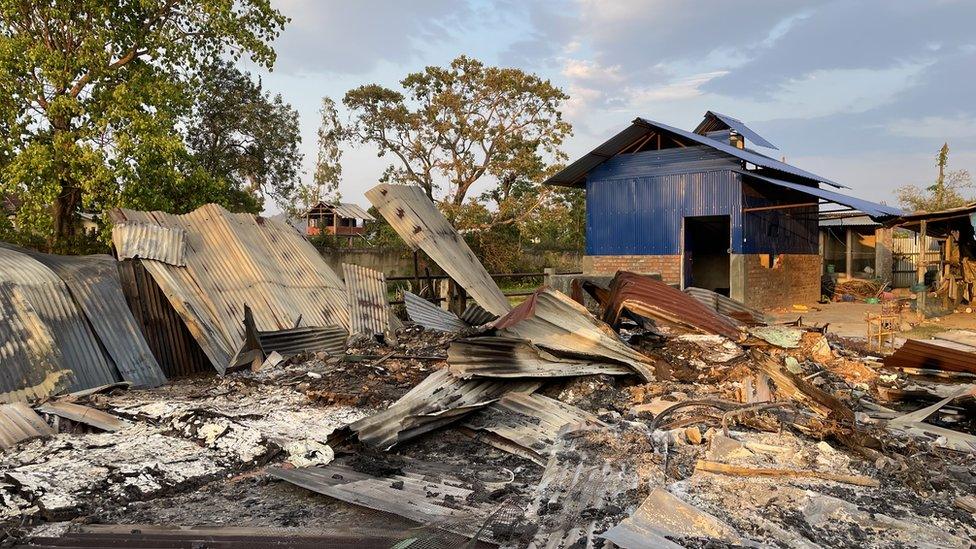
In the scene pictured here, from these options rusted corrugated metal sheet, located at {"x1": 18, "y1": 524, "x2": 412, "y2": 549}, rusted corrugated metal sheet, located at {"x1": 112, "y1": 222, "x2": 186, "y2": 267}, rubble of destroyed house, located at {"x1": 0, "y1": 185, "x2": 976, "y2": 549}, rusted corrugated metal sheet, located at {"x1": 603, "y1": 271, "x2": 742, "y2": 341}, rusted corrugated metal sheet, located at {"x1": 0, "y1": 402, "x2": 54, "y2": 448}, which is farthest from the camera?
rusted corrugated metal sheet, located at {"x1": 112, "y1": 222, "x2": 186, "y2": 267}

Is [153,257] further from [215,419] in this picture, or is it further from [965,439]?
[965,439]

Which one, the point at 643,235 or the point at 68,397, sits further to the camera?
the point at 643,235

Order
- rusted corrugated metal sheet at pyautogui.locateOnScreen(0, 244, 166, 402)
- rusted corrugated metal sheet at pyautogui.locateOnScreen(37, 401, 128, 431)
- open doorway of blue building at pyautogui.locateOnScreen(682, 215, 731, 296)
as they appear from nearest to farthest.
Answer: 1. rusted corrugated metal sheet at pyautogui.locateOnScreen(37, 401, 128, 431)
2. rusted corrugated metal sheet at pyautogui.locateOnScreen(0, 244, 166, 402)
3. open doorway of blue building at pyautogui.locateOnScreen(682, 215, 731, 296)

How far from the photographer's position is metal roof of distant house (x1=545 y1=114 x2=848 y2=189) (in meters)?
16.2

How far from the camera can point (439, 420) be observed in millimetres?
4828

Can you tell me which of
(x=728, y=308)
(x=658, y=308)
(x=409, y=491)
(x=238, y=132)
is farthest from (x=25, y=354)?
(x=238, y=132)

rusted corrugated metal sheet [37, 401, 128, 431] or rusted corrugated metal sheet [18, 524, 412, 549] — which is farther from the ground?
rusted corrugated metal sheet [37, 401, 128, 431]

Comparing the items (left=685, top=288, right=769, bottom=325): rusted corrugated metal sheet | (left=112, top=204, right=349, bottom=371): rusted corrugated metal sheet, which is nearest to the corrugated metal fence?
(left=685, top=288, right=769, bottom=325): rusted corrugated metal sheet

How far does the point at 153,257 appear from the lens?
24.6 feet

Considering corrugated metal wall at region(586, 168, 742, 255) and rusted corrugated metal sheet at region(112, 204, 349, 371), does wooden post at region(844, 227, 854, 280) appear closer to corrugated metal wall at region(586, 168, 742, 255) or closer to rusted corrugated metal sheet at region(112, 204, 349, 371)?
corrugated metal wall at region(586, 168, 742, 255)

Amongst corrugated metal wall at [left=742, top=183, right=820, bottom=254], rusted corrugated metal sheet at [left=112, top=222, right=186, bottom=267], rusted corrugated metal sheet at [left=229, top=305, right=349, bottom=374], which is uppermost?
corrugated metal wall at [left=742, top=183, right=820, bottom=254]

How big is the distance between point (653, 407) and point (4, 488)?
453 centimetres

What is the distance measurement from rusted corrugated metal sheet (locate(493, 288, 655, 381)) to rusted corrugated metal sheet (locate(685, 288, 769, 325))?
9.33 feet

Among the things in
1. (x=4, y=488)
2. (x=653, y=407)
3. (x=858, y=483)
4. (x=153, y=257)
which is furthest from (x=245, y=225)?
(x=858, y=483)
